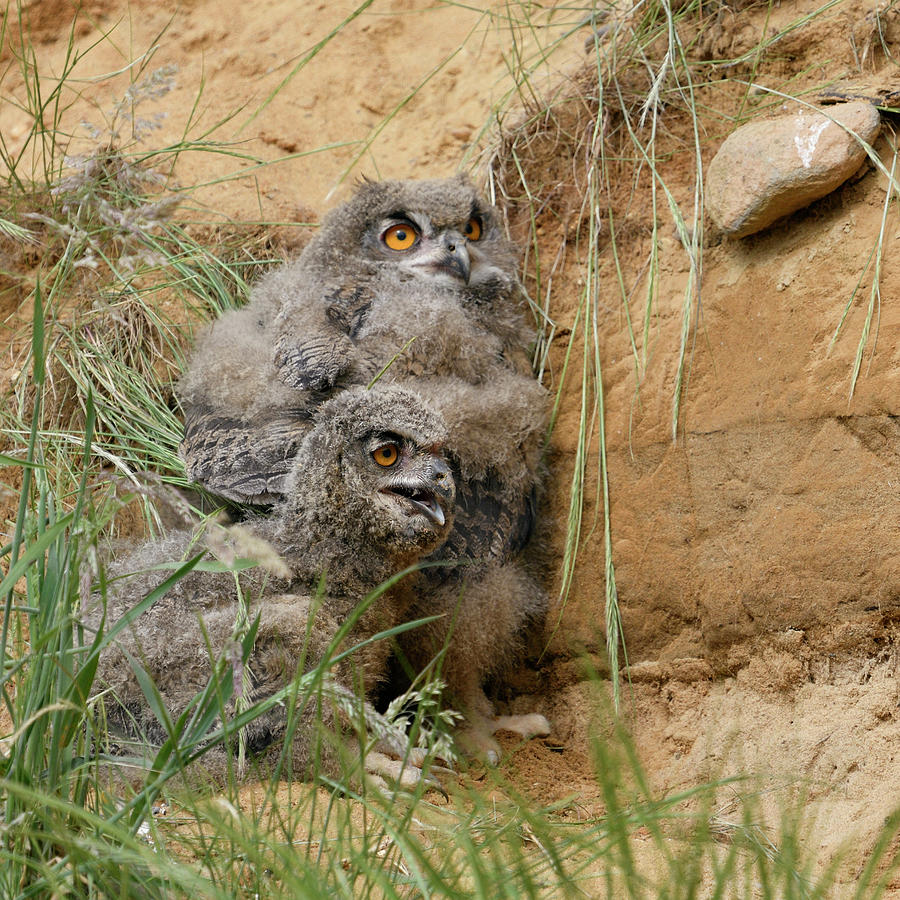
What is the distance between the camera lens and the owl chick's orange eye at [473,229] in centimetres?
473

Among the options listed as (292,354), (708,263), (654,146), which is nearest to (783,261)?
(708,263)

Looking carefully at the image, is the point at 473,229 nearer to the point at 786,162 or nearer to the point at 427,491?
the point at 786,162

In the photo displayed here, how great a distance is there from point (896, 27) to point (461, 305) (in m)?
2.00

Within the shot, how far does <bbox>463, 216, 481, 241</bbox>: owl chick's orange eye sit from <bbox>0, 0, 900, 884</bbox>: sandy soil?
36cm

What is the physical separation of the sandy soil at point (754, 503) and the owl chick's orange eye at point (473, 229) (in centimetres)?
36

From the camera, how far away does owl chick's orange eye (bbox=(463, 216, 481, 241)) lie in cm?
473

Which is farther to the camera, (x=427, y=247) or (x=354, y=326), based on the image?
(x=427, y=247)

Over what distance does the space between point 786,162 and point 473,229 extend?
4.54ft

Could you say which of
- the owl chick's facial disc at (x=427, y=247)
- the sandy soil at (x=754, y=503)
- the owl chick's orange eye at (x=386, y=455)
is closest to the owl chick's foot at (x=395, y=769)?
the sandy soil at (x=754, y=503)

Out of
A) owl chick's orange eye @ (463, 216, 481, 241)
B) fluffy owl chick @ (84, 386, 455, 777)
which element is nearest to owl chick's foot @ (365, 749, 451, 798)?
fluffy owl chick @ (84, 386, 455, 777)

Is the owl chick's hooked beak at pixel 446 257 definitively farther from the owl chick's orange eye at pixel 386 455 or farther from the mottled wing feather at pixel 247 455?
the owl chick's orange eye at pixel 386 455

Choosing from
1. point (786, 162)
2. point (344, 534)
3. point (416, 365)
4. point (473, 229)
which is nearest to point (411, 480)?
point (344, 534)

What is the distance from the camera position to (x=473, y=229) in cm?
480

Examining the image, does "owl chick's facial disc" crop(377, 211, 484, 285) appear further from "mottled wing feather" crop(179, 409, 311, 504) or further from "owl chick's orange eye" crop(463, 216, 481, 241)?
"mottled wing feather" crop(179, 409, 311, 504)
